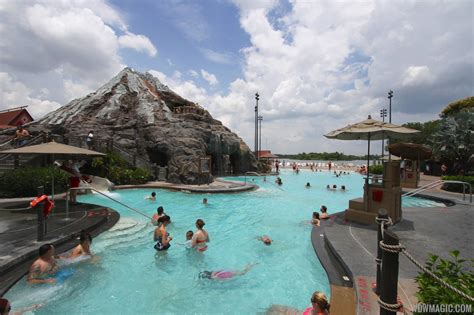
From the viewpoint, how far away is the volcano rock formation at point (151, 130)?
21.5 meters

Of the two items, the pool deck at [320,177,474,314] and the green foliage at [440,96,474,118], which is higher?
the green foliage at [440,96,474,118]

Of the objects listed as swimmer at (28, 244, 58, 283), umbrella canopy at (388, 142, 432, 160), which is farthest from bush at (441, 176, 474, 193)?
swimmer at (28, 244, 58, 283)

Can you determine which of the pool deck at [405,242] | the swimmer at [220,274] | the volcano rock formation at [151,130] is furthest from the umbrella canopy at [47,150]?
the volcano rock formation at [151,130]

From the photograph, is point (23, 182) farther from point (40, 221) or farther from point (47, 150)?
point (40, 221)

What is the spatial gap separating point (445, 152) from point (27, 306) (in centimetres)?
2843

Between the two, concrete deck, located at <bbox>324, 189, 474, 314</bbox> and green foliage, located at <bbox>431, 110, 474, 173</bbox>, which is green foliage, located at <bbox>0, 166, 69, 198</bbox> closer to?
concrete deck, located at <bbox>324, 189, 474, 314</bbox>

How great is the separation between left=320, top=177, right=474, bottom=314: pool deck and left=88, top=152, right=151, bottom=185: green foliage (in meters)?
14.4

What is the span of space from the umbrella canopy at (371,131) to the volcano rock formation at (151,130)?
1300cm

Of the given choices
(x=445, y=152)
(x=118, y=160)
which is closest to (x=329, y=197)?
(x=445, y=152)

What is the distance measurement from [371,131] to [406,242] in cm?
327

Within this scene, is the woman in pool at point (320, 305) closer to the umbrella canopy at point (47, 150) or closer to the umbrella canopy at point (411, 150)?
the umbrella canopy at point (47, 150)

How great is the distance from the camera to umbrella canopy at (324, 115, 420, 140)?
7.71 meters

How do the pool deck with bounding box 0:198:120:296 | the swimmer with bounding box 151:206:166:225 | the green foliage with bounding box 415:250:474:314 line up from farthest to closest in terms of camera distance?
the swimmer with bounding box 151:206:166:225 < the pool deck with bounding box 0:198:120:296 < the green foliage with bounding box 415:250:474:314

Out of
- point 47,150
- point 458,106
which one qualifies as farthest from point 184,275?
point 458,106
